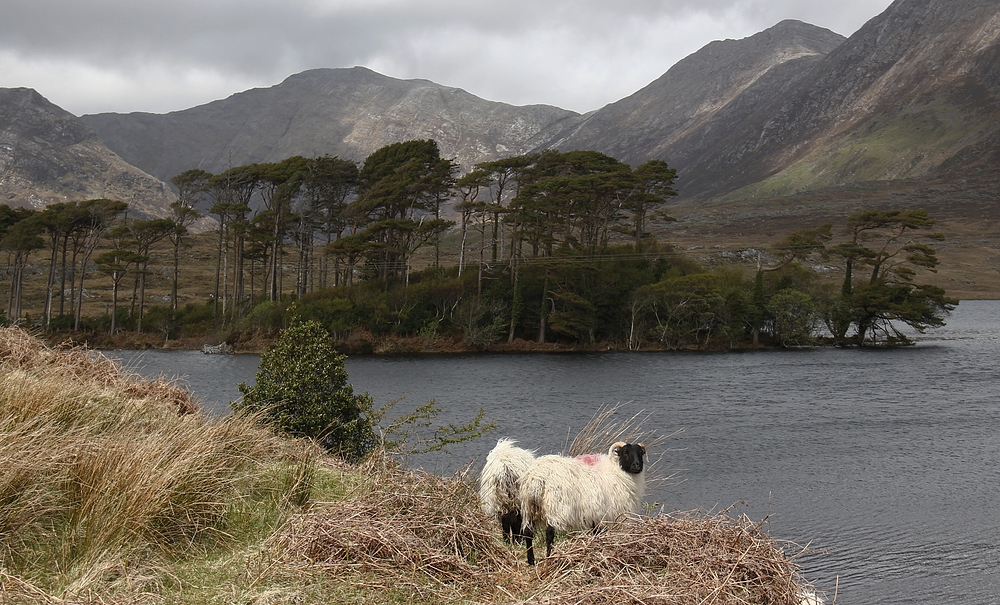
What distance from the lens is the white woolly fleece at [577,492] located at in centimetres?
734

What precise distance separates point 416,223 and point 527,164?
1274cm

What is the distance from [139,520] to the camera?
6582 mm

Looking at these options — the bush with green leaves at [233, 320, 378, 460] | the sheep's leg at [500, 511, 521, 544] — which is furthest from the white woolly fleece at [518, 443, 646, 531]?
the bush with green leaves at [233, 320, 378, 460]

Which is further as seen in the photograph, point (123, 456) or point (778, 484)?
point (778, 484)

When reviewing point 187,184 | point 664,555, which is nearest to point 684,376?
point 664,555

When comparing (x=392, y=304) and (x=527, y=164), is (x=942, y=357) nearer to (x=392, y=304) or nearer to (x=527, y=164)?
(x=527, y=164)

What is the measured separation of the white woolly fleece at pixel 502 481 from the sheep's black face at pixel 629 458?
112cm

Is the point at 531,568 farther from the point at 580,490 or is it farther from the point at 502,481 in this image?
the point at 580,490

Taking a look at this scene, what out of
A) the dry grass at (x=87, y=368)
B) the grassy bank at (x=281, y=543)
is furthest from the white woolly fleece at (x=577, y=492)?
the dry grass at (x=87, y=368)

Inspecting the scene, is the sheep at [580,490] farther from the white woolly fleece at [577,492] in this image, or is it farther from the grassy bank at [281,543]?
the grassy bank at [281,543]

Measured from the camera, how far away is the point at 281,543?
6484mm

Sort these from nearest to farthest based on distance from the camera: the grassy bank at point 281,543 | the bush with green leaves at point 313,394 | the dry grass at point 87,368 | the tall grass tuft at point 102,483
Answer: the grassy bank at point 281,543
the tall grass tuft at point 102,483
the dry grass at point 87,368
the bush with green leaves at point 313,394

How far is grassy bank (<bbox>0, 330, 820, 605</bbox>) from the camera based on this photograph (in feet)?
19.1

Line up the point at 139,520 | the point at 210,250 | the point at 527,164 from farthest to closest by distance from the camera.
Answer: the point at 210,250
the point at 527,164
the point at 139,520
